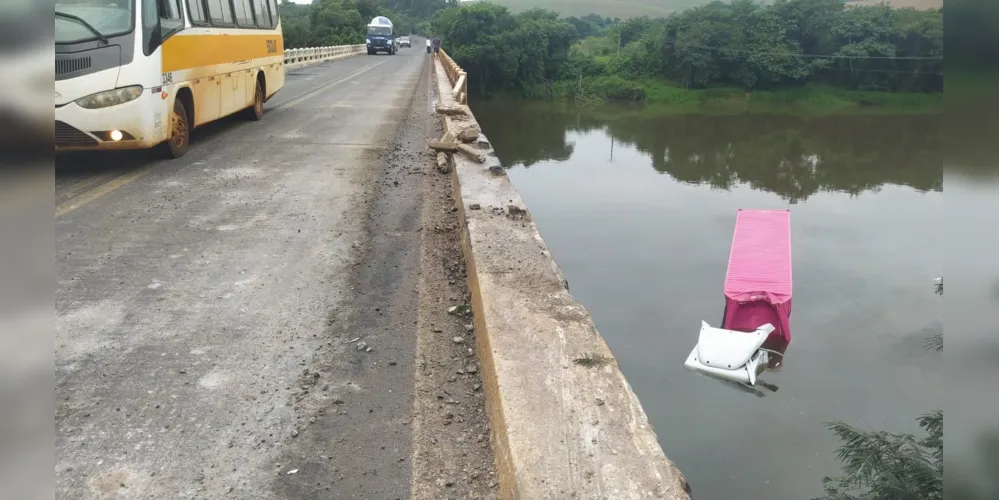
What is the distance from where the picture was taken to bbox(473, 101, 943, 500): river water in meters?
10.1

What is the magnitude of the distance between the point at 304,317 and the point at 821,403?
9.85m

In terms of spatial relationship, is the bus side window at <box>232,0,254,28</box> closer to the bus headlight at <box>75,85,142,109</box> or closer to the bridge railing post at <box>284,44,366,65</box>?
the bus headlight at <box>75,85,142,109</box>

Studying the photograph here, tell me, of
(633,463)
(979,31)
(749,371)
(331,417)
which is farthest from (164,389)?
(749,371)

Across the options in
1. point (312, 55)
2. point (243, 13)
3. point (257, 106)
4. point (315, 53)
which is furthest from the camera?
point (315, 53)

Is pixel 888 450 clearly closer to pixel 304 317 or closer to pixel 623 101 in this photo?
pixel 304 317

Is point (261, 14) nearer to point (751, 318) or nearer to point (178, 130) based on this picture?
point (178, 130)

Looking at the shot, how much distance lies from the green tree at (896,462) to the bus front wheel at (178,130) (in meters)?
8.16

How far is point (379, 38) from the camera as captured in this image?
56.7 metres

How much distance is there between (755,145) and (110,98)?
38.1m

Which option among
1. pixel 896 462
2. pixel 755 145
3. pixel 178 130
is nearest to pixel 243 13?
pixel 178 130

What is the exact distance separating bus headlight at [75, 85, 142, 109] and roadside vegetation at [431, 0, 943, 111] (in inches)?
2241

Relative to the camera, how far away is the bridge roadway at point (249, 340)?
2.91 m

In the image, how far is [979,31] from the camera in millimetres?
771

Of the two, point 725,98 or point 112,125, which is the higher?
point 725,98
